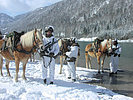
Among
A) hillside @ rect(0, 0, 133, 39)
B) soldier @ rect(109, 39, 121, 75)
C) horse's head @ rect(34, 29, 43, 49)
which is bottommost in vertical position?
soldier @ rect(109, 39, 121, 75)

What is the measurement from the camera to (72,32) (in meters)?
165

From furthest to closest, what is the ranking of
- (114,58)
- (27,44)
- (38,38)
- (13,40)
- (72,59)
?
(114,58)
(72,59)
(13,40)
(27,44)
(38,38)

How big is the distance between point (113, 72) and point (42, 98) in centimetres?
756

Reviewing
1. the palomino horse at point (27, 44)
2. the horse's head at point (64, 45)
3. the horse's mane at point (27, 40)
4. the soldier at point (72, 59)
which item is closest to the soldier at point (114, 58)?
the horse's head at point (64, 45)

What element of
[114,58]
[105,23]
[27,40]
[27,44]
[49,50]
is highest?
[105,23]

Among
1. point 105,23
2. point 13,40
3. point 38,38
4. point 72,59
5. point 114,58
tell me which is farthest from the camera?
point 105,23

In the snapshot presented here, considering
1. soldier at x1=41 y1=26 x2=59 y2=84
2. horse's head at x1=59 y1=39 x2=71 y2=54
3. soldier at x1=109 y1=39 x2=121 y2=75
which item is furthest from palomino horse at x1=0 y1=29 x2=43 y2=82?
soldier at x1=109 y1=39 x2=121 y2=75

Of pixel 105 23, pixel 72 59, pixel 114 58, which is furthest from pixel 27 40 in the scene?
pixel 105 23

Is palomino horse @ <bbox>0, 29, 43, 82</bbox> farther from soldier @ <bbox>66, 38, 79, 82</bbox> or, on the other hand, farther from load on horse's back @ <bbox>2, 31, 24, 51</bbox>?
soldier @ <bbox>66, 38, 79, 82</bbox>

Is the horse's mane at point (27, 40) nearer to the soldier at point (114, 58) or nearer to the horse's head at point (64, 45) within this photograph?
the horse's head at point (64, 45)

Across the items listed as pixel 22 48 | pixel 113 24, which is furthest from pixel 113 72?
pixel 113 24

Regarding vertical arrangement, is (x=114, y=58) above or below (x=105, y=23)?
below

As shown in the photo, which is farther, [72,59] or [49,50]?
[72,59]

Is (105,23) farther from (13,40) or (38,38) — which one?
(38,38)
